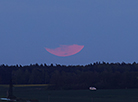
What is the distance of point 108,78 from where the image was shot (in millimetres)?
190875

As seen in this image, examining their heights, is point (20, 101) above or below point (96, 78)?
below

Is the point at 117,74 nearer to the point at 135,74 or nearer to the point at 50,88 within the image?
the point at 135,74

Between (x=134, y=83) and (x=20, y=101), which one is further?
(x=134, y=83)

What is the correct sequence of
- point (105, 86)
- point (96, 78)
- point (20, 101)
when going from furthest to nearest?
point (96, 78)
point (105, 86)
point (20, 101)

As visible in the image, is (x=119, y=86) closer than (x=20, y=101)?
No

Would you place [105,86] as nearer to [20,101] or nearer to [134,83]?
[134,83]

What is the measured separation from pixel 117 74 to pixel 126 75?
5.50 meters

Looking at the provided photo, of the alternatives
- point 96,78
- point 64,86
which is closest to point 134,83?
point 96,78

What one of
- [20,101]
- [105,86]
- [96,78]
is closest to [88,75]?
[96,78]

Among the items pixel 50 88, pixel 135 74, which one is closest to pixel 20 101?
pixel 50 88

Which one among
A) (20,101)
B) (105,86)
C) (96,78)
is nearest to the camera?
(20,101)

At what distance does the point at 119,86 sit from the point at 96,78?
15.9 m

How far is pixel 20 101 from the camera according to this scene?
229 feet

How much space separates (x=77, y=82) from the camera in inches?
7785
